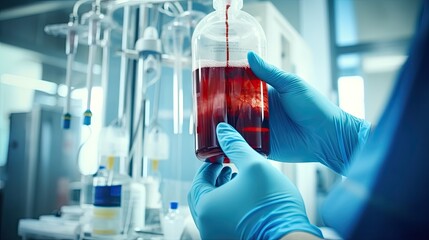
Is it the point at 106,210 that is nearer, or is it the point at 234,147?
the point at 234,147

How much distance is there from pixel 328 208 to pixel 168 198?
1191 millimetres

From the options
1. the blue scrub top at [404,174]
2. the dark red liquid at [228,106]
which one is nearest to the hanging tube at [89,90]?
the dark red liquid at [228,106]

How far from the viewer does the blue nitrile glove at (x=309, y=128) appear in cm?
87

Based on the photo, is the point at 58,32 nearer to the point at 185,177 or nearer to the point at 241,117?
the point at 185,177

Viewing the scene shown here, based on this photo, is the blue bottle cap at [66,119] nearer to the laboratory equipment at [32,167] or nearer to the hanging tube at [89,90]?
the hanging tube at [89,90]

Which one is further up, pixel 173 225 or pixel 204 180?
pixel 204 180

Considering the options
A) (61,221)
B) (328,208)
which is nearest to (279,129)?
(328,208)

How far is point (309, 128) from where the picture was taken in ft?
2.94

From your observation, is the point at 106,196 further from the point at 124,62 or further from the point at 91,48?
the point at 124,62

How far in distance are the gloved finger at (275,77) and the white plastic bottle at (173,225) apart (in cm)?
59

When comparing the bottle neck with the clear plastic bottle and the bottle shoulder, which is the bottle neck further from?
the clear plastic bottle

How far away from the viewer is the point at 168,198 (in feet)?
5.31

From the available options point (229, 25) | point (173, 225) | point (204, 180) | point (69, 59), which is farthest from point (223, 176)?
point (69, 59)

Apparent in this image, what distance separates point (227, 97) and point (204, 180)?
0.21 meters
